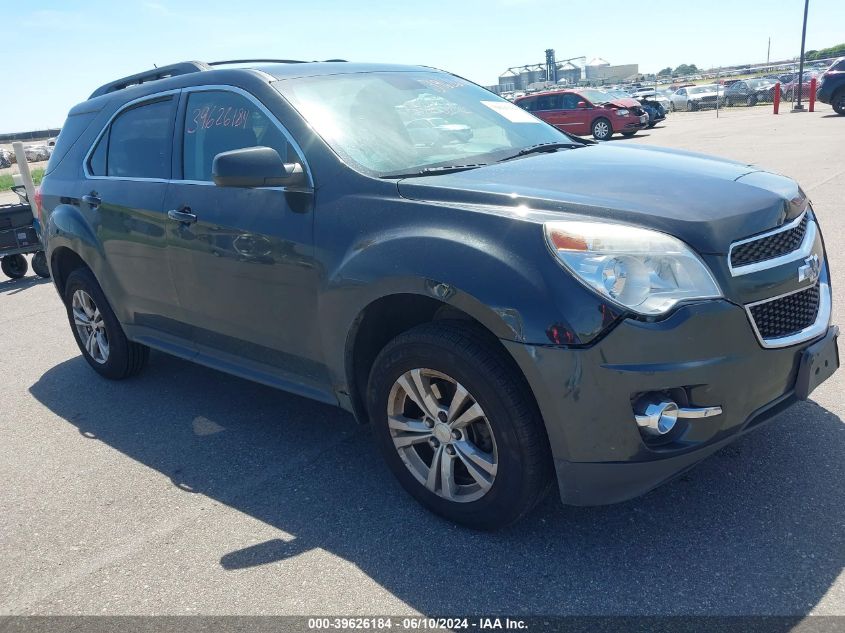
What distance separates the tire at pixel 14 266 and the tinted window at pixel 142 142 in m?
5.71

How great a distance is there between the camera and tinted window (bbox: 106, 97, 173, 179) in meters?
4.18

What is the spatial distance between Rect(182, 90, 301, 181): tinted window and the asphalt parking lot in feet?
4.85

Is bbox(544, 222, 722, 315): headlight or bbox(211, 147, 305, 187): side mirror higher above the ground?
bbox(211, 147, 305, 187): side mirror

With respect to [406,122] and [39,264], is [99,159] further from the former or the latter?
[39,264]

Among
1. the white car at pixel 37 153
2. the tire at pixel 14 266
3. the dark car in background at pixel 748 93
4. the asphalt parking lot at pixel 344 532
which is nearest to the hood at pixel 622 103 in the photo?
the dark car in background at pixel 748 93

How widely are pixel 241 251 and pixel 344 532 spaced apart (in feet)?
4.54

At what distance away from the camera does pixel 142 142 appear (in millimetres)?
4398

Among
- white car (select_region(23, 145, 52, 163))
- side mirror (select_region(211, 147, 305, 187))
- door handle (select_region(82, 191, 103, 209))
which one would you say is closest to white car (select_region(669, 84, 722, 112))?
white car (select_region(23, 145, 52, 163))

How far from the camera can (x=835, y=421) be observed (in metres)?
3.54

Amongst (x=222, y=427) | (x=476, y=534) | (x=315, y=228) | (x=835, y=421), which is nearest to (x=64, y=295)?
(x=222, y=427)

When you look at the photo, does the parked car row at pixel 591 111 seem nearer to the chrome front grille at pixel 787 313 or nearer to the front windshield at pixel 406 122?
the front windshield at pixel 406 122

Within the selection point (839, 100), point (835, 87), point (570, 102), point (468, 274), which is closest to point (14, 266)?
point (468, 274)

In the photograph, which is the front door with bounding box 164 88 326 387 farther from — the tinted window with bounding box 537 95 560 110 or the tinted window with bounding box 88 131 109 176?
the tinted window with bounding box 537 95 560 110

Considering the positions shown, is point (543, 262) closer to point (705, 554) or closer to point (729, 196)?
point (729, 196)
